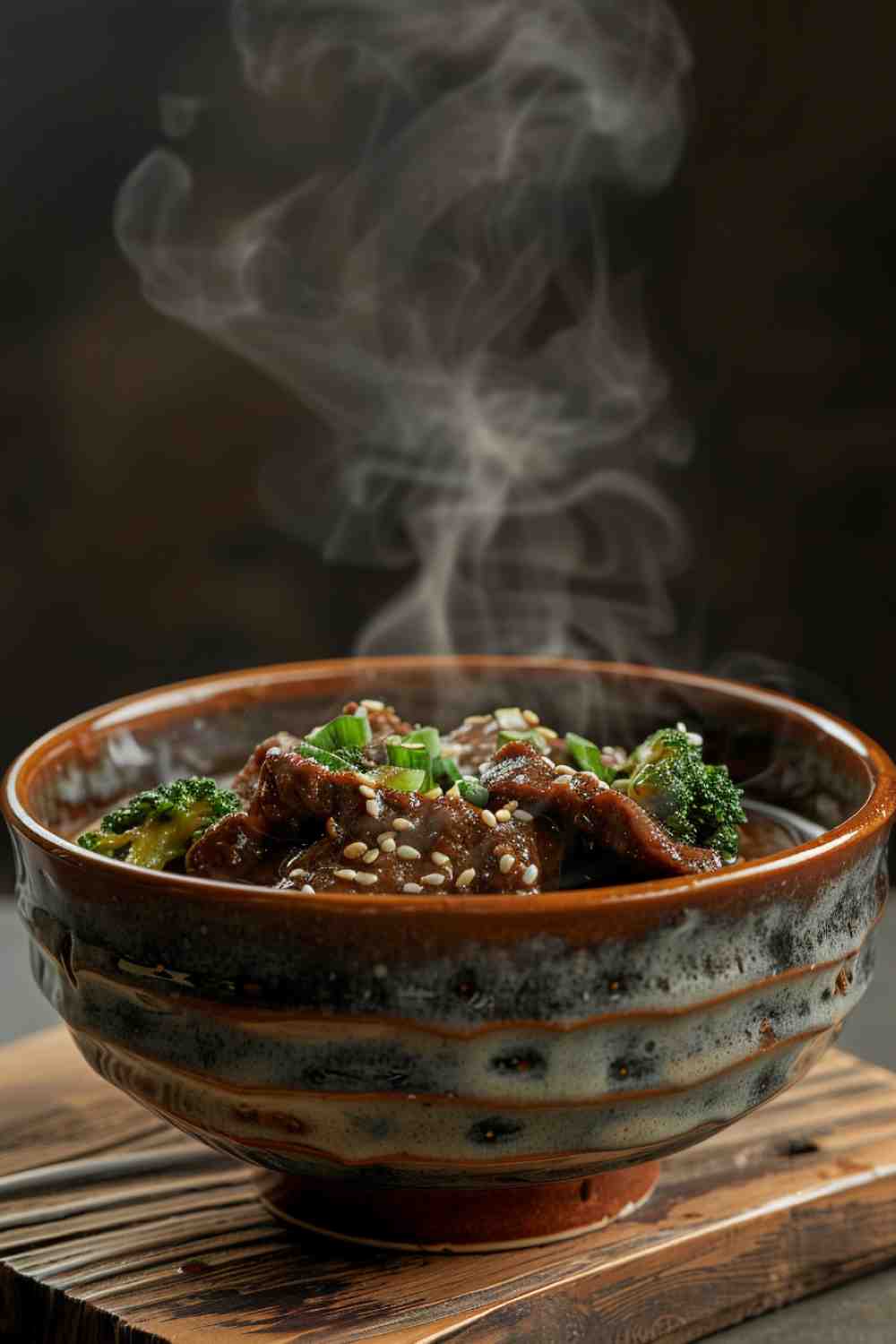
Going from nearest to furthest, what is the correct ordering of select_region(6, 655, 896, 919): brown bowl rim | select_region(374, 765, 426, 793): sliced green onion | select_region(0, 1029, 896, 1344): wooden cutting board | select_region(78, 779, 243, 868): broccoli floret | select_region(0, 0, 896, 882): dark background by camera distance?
select_region(6, 655, 896, 919): brown bowl rim, select_region(0, 1029, 896, 1344): wooden cutting board, select_region(374, 765, 426, 793): sliced green onion, select_region(78, 779, 243, 868): broccoli floret, select_region(0, 0, 896, 882): dark background

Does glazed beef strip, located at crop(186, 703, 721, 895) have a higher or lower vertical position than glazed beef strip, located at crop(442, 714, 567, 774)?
higher

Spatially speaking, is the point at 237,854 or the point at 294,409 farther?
the point at 294,409

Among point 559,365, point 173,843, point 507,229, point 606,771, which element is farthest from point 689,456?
point 173,843

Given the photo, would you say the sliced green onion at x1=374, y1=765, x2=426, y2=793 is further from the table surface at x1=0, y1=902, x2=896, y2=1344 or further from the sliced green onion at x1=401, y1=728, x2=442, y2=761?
the table surface at x1=0, y1=902, x2=896, y2=1344

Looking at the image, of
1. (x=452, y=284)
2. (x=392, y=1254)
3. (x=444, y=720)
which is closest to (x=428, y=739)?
(x=444, y=720)

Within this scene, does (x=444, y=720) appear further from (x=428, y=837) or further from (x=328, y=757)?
(x=428, y=837)

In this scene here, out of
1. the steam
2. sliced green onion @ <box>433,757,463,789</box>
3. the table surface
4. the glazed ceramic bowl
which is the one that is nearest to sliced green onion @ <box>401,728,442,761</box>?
sliced green onion @ <box>433,757,463,789</box>

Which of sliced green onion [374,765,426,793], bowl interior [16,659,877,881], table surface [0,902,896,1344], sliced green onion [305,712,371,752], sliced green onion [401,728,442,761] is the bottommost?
table surface [0,902,896,1344]
